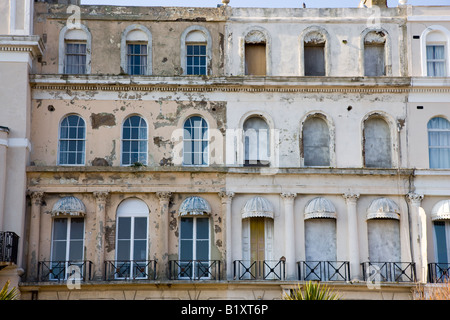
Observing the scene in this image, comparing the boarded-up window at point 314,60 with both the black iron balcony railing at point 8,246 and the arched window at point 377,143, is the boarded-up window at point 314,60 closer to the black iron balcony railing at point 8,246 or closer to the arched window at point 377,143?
the arched window at point 377,143

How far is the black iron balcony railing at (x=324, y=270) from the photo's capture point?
3378 centimetres

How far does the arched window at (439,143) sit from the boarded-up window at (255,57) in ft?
23.6

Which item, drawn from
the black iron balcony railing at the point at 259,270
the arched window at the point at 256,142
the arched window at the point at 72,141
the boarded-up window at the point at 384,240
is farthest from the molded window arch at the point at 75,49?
the boarded-up window at the point at 384,240

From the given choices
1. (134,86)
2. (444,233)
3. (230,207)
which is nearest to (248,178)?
(230,207)

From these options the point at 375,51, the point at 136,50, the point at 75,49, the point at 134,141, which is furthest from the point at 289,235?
the point at 75,49

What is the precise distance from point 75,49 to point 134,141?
180 inches

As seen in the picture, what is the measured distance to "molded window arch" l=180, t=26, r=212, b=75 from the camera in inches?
1407

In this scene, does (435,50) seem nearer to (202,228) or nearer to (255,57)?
(255,57)

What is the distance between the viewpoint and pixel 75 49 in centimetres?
3584

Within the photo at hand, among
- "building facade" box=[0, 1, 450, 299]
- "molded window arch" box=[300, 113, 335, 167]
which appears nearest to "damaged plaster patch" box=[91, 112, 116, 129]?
"building facade" box=[0, 1, 450, 299]

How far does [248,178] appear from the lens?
34.5 m

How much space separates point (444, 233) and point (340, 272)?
4406mm

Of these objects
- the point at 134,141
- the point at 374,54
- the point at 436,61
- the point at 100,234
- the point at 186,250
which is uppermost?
the point at 374,54

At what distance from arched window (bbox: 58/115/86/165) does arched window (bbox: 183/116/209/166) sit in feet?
13.3
